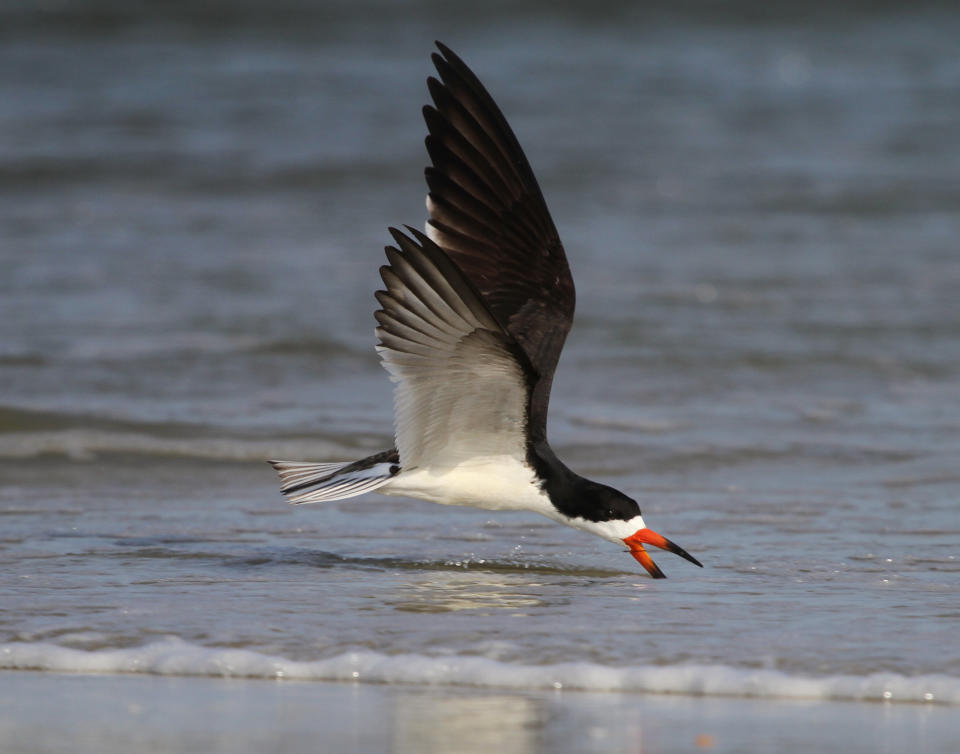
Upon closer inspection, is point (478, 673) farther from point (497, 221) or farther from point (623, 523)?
point (497, 221)

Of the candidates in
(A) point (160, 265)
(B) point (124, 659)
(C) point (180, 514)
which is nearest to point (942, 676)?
(B) point (124, 659)

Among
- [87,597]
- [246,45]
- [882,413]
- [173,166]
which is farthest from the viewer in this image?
[246,45]

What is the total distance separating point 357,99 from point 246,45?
12.8 feet

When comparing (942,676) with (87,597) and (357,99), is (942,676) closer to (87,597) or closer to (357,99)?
(87,597)

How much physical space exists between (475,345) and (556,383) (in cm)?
398

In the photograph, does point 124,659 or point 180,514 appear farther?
point 180,514

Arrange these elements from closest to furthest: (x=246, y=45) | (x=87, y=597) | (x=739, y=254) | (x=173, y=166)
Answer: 1. (x=87, y=597)
2. (x=739, y=254)
3. (x=173, y=166)
4. (x=246, y=45)

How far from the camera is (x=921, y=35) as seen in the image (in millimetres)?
21766

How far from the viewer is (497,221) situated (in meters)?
5.75

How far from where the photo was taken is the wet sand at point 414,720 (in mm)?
3482

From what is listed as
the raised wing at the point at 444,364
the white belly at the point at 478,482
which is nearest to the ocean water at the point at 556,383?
the white belly at the point at 478,482

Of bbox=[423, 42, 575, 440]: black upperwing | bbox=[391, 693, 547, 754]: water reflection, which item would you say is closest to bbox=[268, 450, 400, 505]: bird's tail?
bbox=[423, 42, 575, 440]: black upperwing

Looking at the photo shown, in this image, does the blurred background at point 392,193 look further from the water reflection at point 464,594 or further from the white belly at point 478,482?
the water reflection at point 464,594

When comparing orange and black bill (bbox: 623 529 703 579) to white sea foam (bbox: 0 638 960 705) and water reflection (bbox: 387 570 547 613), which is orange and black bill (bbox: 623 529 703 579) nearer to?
water reflection (bbox: 387 570 547 613)
